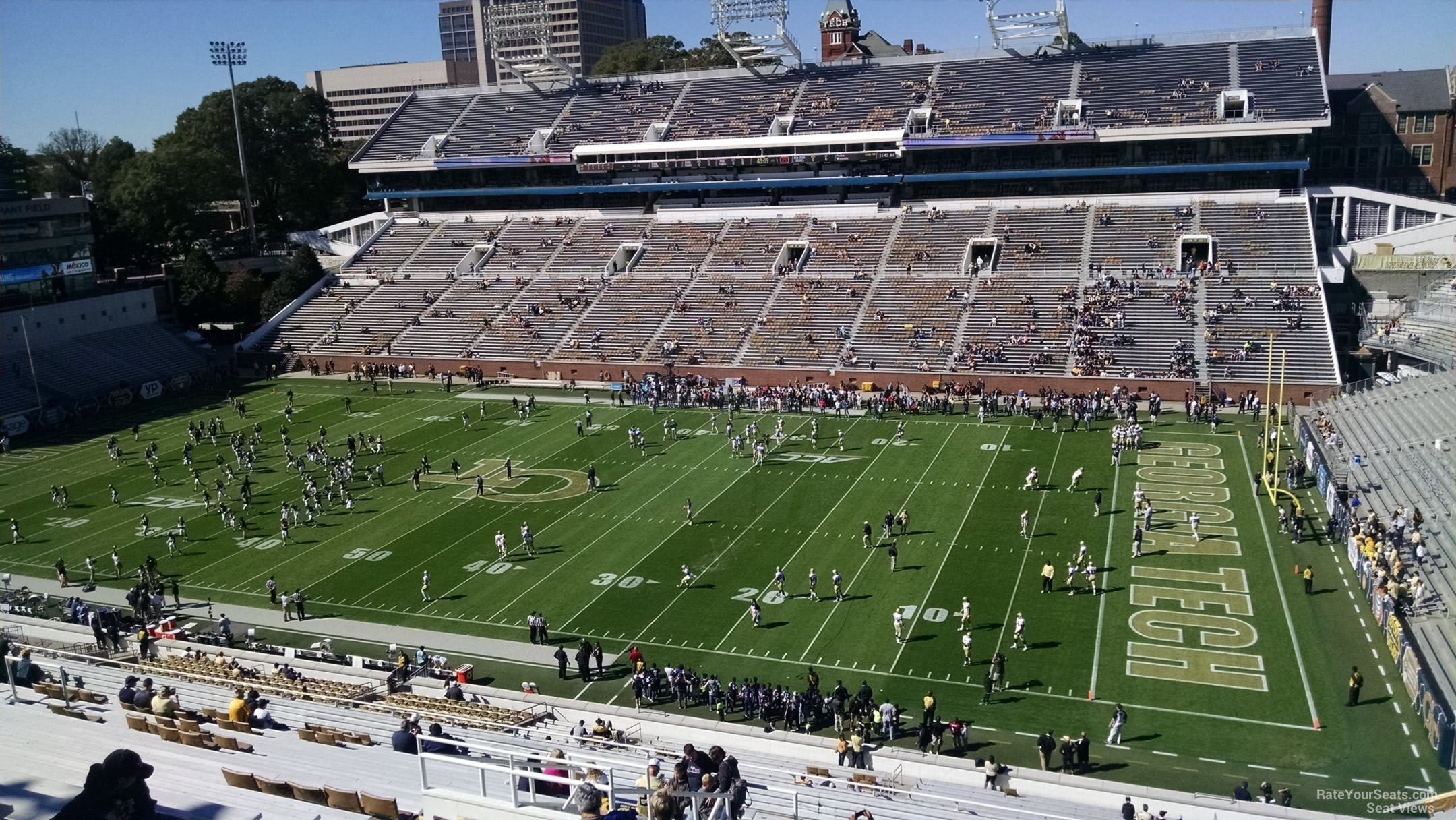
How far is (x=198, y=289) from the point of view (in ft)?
195

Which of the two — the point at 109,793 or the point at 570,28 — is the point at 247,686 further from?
the point at 570,28

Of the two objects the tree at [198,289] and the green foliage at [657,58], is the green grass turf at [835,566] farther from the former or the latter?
the green foliage at [657,58]

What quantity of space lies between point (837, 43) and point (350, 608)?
221ft

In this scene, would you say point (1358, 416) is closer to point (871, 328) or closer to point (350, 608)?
point (871, 328)

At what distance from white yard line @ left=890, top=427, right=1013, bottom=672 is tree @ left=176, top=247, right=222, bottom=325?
43.5m

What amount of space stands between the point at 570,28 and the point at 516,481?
142 m

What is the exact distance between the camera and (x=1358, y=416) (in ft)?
111

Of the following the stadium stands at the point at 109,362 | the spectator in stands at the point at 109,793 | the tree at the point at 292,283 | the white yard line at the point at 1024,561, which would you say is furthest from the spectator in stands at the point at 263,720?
the tree at the point at 292,283

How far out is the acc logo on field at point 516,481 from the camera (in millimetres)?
33031

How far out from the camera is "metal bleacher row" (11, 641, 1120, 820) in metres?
10.8

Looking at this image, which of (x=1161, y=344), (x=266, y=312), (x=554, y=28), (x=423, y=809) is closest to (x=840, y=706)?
(x=423, y=809)

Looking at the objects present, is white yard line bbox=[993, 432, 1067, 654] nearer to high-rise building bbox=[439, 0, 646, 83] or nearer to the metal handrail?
the metal handrail

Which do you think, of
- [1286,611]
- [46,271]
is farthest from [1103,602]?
[46,271]

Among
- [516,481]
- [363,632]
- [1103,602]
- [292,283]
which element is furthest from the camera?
[292,283]
